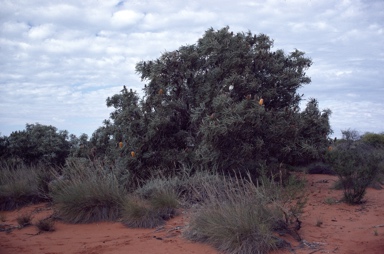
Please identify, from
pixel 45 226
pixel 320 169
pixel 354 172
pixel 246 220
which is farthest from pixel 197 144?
pixel 320 169

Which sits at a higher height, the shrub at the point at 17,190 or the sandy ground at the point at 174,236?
the shrub at the point at 17,190

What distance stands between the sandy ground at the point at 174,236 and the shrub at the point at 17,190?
1568mm

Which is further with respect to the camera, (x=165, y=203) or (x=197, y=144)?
(x=197, y=144)

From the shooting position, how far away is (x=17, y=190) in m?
12.1

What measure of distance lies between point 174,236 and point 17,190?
6.16m

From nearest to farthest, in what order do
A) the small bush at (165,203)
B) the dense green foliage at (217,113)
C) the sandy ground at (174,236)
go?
the sandy ground at (174,236), the small bush at (165,203), the dense green foliage at (217,113)

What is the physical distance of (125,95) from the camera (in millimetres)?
12539

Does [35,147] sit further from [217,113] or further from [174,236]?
[174,236]

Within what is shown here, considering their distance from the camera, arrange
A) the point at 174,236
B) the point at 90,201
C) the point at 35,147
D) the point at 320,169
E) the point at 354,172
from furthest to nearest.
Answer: the point at 35,147 → the point at 320,169 → the point at 354,172 → the point at 90,201 → the point at 174,236

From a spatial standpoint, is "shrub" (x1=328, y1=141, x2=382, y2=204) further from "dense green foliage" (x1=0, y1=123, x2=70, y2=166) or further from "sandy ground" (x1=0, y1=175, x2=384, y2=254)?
"dense green foliage" (x1=0, y1=123, x2=70, y2=166)

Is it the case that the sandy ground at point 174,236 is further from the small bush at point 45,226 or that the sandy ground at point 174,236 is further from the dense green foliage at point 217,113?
the dense green foliage at point 217,113

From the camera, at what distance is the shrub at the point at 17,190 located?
11953mm

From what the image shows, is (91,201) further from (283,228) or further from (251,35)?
(251,35)

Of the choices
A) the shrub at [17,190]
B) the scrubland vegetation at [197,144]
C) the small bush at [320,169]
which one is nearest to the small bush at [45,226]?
the scrubland vegetation at [197,144]
